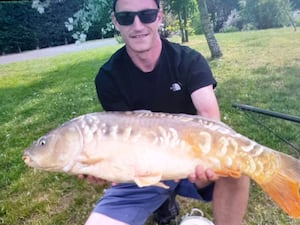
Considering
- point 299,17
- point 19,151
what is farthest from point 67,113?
point 299,17

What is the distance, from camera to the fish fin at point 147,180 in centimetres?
187

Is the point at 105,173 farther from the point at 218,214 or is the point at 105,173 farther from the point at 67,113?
the point at 67,113

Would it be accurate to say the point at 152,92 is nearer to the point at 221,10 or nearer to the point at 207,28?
the point at 207,28

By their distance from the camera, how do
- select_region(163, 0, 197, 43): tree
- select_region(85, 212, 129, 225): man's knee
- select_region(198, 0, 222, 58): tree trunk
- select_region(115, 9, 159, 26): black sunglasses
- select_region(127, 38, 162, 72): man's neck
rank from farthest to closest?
select_region(163, 0, 197, 43): tree
select_region(198, 0, 222, 58): tree trunk
select_region(127, 38, 162, 72): man's neck
select_region(115, 9, 159, 26): black sunglasses
select_region(85, 212, 129, 225): man's knee

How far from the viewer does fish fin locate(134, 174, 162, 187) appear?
73.7 inches

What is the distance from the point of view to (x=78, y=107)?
6387mm

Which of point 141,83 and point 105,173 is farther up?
point 141,83

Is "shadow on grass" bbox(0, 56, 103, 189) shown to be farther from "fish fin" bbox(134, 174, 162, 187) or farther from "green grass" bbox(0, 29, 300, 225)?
"fish fin" bbox(134, 174, 162, 187)

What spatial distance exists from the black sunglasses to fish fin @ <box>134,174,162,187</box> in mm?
1019

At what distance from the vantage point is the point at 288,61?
8.16 m

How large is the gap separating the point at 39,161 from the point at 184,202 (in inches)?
66.3

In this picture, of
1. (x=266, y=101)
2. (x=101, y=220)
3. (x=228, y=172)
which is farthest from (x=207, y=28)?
(x=228, y=172)

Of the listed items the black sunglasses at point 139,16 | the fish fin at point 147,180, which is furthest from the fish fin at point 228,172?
the black sunglasses at point 139,16

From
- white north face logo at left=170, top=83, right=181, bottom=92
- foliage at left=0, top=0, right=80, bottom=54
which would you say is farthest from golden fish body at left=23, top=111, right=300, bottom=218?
foliage at left=0, top=0, right=80, bottom=54
